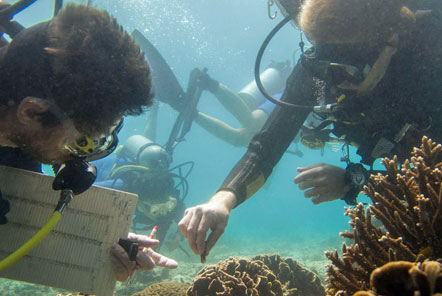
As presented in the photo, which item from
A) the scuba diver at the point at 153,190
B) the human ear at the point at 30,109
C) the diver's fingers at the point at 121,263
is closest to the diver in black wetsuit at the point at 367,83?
the diver's fingers at the point at 121,263

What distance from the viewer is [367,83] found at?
284 cm

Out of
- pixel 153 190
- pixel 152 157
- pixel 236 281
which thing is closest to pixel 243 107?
pixel 152 157

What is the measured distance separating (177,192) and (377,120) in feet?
24.6

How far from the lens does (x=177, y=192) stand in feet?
31.0

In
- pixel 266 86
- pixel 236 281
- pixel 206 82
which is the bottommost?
pixel 236 281

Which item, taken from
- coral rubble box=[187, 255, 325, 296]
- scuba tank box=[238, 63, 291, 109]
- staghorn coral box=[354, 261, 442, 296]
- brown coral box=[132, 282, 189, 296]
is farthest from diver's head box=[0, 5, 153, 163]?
scuba tank box=[238, 63, 291, 109]

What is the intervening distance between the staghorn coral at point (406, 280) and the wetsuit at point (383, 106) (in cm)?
212

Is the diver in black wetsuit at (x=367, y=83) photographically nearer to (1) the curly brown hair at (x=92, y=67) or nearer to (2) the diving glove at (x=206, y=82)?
(1) the curly brown hair at (x=92, y=67)

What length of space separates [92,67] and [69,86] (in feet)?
0.64

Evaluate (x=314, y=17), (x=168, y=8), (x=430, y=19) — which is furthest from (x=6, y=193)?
(x=168, y=8)

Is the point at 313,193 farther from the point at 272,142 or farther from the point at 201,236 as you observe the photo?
the point at 201,236

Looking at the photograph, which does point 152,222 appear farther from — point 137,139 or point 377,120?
point 377,120

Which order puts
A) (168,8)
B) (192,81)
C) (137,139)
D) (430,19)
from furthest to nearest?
(168,8)
(137,139)
(192,81)
(430,19)

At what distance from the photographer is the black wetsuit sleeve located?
10.5ft
